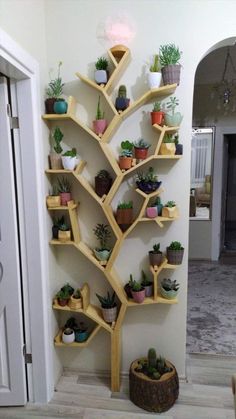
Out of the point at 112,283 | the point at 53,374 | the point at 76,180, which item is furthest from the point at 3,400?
the point at 76,180

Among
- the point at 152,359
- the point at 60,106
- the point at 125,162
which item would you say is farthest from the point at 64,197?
the point at 152,359

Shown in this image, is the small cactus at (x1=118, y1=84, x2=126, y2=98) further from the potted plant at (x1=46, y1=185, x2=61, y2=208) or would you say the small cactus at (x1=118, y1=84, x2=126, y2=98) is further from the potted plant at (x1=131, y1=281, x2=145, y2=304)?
the potted plant at (x1=131, y1=281, x2=145, y2=304)

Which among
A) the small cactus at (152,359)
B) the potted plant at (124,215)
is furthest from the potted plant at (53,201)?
the small cactus at (152,359)

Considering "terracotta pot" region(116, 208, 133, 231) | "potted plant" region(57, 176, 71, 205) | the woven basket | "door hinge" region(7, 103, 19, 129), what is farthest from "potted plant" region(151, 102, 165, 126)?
the woven basket

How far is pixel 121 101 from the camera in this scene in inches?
69.6

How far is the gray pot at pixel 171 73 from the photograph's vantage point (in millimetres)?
1718

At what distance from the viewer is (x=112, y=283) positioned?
192 centimetres

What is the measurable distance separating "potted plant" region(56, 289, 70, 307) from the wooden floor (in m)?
0.61

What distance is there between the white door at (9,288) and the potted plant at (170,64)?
0.89 m

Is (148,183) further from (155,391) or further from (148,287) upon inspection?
(155,391)

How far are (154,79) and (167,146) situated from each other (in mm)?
389

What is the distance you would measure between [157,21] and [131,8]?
17 cm

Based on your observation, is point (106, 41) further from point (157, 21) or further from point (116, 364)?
point (116, 364)

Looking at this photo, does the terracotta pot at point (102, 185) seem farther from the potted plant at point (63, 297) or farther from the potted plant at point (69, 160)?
the potted plant at point (63, 297)
